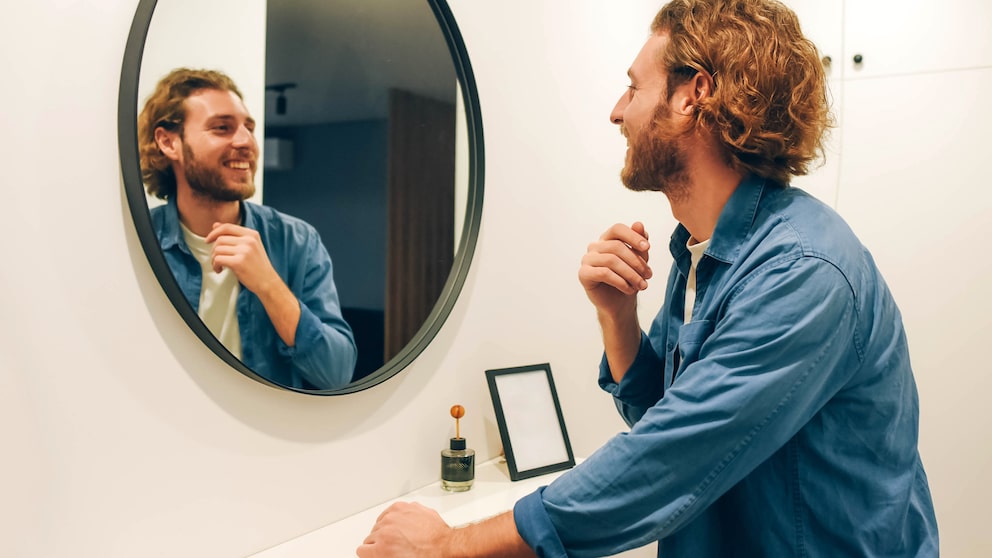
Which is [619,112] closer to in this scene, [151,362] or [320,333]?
[320,333]

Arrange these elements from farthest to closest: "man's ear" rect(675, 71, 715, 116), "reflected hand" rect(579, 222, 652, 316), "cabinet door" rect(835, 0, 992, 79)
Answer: "cabinet door" rect(835, 0, 992, 79) < "reflected hand" rect(579, 222, 652, 316) < "man's ear" rect(675, 71, 715, 116)

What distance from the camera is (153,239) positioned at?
982 mm

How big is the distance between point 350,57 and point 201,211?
1.30ft

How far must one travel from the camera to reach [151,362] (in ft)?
3.34

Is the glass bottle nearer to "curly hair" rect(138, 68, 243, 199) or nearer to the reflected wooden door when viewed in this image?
the reflected wooden door

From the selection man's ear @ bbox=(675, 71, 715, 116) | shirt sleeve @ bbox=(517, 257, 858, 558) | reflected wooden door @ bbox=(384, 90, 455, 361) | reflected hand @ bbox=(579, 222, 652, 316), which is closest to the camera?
shirt sleeve @ bbox=(517, 257, 858, 558)

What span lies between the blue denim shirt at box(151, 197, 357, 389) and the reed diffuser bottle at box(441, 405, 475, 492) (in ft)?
1.01

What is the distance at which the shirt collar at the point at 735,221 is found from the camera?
3.35ft

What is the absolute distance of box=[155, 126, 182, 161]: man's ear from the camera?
39.0 inches

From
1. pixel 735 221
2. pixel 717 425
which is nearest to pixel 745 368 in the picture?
pixel 717 425

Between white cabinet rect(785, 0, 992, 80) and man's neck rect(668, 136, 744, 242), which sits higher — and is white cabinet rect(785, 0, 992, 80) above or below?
above

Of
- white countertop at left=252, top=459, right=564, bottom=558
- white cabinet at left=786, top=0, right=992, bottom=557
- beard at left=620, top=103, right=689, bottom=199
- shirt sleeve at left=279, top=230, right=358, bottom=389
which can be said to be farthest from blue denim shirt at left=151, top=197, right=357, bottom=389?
white cabinet at left=786, top=0, right=992, bottom=557

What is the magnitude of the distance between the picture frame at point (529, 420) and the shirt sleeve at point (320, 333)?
0.41 meters

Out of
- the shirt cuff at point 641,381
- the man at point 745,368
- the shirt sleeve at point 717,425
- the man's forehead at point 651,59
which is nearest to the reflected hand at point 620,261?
the man at point 745,368
